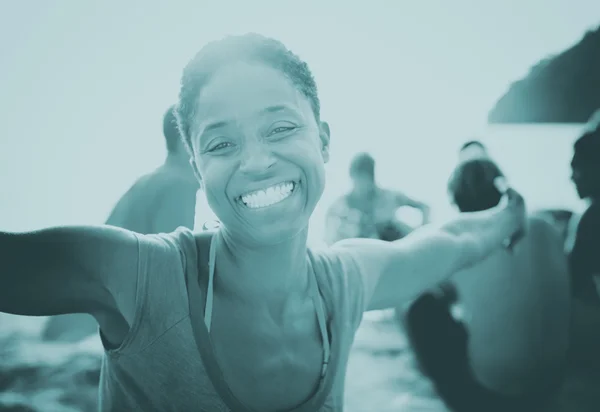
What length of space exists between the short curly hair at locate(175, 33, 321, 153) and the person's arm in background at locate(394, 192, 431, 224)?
3.23m

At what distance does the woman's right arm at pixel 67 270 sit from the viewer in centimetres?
56

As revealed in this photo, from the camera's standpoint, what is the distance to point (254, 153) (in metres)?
0.71

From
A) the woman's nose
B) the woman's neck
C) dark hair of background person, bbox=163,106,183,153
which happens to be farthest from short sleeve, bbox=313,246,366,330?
dark hair of background person, bbox=163,106,183,153

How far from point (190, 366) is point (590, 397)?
6.34ft

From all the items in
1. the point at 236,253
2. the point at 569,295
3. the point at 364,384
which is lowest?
the point at 364,384

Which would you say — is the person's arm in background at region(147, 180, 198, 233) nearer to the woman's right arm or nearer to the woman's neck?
the woman's neck

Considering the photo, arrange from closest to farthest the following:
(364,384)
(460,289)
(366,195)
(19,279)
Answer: (19,279) < (460,289) < (364,384) < (366,195)

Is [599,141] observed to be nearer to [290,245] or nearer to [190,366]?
[290,245]

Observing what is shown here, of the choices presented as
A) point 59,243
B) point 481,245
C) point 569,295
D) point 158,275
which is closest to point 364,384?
Result: point 569,295

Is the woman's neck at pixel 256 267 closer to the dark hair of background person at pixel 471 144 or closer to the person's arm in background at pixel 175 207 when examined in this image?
the dark hair of background person at pixel 471 144

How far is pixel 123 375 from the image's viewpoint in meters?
0.68

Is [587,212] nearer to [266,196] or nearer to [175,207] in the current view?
[266,196]

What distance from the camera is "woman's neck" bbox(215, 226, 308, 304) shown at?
790 millimetres

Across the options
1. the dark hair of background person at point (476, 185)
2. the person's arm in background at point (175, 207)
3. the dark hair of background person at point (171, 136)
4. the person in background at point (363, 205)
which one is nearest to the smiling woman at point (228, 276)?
the dark hair of background person at point (476, 185)
